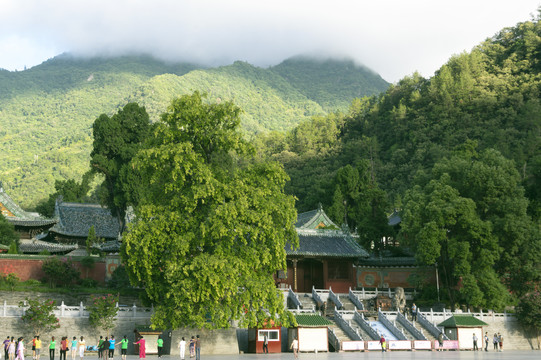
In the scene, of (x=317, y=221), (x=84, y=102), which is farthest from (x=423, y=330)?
(x=84, y=102)

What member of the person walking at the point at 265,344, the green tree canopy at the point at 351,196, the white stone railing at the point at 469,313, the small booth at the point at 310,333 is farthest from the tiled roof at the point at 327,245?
the person walking at the point at 265,344

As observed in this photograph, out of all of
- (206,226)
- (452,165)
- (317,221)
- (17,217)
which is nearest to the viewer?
(206,226)

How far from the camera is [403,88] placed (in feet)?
329

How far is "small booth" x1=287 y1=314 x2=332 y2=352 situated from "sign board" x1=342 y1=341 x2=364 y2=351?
1.33 m

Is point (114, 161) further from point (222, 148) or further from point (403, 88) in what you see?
point (403, 88)

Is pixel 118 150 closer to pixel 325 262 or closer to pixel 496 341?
pixel 325 262

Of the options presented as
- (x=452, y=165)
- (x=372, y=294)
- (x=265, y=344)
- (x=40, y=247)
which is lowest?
(x=265, y=344)

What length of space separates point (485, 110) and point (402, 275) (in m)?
42.5

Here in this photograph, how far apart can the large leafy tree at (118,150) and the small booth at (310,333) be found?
18804 millimetres

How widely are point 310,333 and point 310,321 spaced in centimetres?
57

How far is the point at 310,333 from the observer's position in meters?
29.7

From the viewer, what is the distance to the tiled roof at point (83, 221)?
48375 millimetres

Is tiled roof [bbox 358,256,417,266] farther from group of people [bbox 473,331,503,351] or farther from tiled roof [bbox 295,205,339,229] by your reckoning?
group of people [bbox 473,331,503,351]

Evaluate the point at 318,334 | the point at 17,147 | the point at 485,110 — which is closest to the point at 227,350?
the point at 318,334
